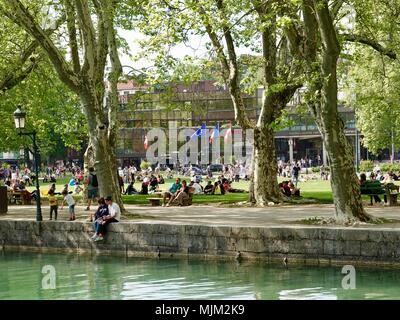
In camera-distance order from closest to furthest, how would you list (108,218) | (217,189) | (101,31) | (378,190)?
(108,218)
(101,31)
(378,190)
(217,189)

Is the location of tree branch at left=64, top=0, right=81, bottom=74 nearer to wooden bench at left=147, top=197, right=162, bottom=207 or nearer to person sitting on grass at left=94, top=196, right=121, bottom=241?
person sitting on grass at left=94, top=196, right=121, bottom=241

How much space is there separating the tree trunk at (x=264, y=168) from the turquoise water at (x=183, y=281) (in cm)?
916

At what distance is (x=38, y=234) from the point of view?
24.6m

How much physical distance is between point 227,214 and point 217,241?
16.8ft

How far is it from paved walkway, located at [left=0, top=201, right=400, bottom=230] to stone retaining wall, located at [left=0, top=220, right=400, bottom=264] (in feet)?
3.07

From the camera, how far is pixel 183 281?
18.4 meters

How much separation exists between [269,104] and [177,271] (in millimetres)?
11966

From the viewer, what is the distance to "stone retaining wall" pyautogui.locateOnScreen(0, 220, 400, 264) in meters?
18.9

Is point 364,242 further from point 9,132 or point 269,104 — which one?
point 9,132

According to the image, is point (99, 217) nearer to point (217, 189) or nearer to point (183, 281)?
point (183, 281)

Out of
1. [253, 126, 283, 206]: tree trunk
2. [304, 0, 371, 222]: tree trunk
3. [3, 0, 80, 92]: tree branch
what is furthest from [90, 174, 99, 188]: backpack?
[304, 0, 371, 222]: tree trunk

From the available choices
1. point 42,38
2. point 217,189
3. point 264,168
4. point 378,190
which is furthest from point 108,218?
point 217,189

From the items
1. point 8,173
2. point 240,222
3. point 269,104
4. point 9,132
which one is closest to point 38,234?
point 240,222

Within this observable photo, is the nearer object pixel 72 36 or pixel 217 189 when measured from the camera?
pixel 72 36
